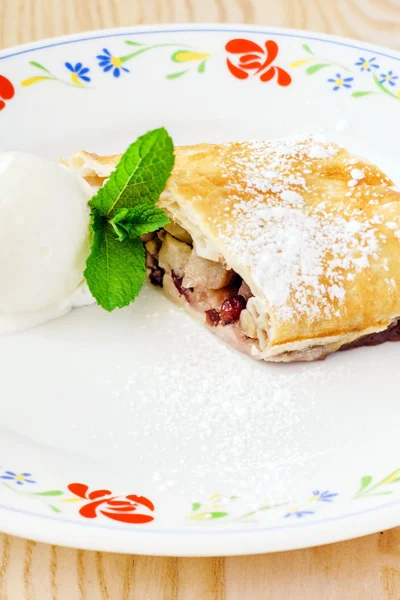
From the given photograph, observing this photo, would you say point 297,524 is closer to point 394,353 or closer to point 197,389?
point 197,389

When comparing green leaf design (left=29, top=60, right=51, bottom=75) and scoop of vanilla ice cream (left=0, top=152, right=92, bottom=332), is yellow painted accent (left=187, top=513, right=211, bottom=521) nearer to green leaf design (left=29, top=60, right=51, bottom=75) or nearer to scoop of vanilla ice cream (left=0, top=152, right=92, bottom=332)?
scoop of vanilla ice cream (left=0, top=152, right=92, bottom=332)

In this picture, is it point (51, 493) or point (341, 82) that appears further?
point (341, 82)

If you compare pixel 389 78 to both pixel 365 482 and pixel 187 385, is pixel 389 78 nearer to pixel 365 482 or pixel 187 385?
pixel 187 385

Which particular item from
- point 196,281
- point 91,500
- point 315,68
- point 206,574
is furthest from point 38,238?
point 315,68

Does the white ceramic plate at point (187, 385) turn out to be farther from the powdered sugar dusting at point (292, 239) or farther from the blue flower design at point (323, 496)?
the powdered sugar dusting at point (292, 239)

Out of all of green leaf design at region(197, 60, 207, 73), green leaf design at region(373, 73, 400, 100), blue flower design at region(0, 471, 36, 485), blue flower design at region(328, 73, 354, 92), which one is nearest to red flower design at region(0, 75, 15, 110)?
green leaf design at region(197, 60, 207, 73)

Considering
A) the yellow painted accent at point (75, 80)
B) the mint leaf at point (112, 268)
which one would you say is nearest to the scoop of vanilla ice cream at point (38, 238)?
the mint leaf at point (112, 268)
